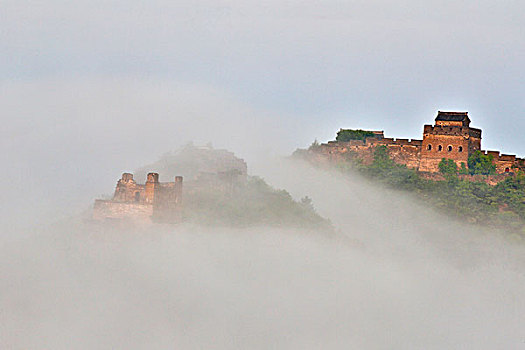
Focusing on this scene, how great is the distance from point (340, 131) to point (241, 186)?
8814 millimetres

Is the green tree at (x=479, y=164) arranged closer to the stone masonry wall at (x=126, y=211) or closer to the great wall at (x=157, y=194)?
the great wall at (x=157, y=194)

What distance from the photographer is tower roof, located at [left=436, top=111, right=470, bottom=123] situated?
6350 centimetres

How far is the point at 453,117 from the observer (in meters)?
63.6

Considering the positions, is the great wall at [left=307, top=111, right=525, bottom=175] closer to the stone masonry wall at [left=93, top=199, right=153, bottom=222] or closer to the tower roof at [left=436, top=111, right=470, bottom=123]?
the tower roof at [left=436, top=111, right=470, bottom=123]

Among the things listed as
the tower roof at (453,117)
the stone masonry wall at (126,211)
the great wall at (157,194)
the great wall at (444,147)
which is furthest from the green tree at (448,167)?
the stone masonry wall at (126,211)

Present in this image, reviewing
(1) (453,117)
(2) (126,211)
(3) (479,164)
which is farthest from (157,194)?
(3) (479,164)

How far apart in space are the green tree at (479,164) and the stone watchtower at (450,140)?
0.22 meters

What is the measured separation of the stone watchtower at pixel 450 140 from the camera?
63250mm

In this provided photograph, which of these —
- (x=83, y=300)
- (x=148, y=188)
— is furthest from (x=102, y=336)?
(x=148, y=188)

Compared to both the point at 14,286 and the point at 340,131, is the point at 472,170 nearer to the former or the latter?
the point at 340,131

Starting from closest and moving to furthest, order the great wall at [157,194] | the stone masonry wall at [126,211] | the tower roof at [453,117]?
the stone masonry wall at [126,211] → the great wall at [157,194] → the tower roof at [453,117]

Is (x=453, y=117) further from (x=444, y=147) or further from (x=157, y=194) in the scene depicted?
(x=157, y=194)

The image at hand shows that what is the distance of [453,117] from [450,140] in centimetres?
112

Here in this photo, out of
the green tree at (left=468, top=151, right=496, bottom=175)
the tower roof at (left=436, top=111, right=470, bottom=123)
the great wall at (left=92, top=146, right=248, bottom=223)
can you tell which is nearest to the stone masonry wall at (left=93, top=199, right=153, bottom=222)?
the great wall at (left=92, top=146, right=248, bottom=223)
